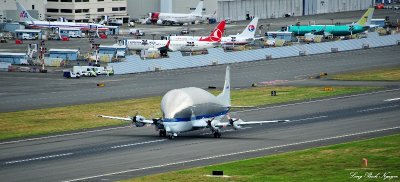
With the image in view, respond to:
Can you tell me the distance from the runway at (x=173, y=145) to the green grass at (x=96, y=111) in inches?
195

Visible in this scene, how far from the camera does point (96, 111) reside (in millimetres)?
128750

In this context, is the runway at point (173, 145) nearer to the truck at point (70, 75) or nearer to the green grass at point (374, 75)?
the green grass at point (374, 75)

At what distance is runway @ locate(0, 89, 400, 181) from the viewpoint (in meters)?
91.1

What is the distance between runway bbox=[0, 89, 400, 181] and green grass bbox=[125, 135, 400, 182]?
2.70 m

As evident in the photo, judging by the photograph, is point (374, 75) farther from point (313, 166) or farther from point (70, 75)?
point (313, 166)

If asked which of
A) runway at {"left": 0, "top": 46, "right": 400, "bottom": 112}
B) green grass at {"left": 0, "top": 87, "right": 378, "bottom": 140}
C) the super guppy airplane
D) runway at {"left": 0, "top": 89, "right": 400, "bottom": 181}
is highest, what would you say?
the super guppy airplane

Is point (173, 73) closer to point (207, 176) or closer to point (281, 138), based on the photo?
point (281, 138)

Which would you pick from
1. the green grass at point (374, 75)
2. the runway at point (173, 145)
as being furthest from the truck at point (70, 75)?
the runway at point (173, 145)

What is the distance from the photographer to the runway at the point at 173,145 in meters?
91.1

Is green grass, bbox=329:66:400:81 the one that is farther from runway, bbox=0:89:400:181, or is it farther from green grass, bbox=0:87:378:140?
runway, bbox=0:89:400:181

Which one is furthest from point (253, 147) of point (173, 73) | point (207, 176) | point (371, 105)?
point (173, 73)

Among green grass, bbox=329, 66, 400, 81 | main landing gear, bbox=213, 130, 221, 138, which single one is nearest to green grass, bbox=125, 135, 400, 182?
main landing gear, bbox=213, 130, 221, 138

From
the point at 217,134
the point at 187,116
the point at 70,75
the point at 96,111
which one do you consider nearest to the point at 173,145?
the point at 187,116

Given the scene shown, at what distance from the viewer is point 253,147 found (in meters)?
101
